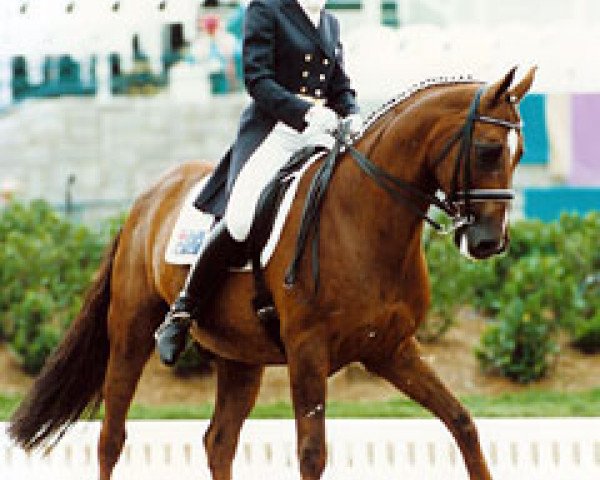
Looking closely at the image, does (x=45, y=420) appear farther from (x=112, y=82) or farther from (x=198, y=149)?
(x=112, y=82)

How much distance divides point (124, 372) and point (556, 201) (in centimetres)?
700

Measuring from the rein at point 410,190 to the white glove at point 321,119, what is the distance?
0.14 ft

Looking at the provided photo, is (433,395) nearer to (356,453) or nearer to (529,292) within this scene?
(356,453)

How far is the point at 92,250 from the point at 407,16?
5220mm

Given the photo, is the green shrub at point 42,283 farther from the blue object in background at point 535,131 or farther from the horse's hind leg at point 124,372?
the blue object in background at point 535,131

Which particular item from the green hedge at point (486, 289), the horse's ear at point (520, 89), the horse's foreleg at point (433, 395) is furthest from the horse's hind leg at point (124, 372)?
the green hedge at point (486, 289)

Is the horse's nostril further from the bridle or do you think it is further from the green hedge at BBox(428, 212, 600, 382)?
the green hedge at BBox(428, 212, 600, 382)

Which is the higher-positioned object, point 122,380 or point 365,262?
point 365,262

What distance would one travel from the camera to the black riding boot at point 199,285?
21.4 feet

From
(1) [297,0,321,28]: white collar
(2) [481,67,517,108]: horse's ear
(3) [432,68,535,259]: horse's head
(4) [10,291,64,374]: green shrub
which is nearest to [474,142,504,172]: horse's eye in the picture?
(3) [432,68,535,259]: horse's head

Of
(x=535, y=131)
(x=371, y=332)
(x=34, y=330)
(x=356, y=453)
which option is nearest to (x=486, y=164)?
(x=371, y=332)

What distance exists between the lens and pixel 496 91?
5746 mm

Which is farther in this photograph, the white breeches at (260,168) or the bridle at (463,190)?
the white breeches at (260,168)

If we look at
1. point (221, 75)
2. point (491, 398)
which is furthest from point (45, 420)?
point (221, 75)
